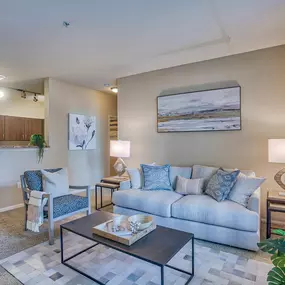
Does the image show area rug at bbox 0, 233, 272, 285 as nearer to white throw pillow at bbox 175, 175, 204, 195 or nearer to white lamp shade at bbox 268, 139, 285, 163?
white throw pillow at bbox 175, 175, 204, 195

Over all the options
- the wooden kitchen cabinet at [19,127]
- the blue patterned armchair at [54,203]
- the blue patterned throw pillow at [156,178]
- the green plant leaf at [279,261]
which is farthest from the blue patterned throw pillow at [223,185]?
the wooden kitchen cabinet at [19,127]

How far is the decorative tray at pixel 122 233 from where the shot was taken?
70.5 inches

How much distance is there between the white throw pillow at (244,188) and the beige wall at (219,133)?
764 mm

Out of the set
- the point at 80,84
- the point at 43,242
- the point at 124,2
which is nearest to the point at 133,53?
the point at 124,2

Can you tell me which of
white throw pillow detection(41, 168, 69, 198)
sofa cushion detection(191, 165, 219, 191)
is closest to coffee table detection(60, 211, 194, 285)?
white throw pillow detection(41, 168, 69, 198)

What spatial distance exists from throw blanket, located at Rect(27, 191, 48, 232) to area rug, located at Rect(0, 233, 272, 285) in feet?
0.98

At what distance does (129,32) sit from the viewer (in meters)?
2.70

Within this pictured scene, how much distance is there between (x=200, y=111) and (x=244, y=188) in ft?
5.10

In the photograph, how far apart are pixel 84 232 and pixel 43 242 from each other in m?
1.00

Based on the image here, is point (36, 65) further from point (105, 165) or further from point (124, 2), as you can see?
point (105, 165)

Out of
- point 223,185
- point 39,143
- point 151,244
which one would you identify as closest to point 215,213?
point 223,185

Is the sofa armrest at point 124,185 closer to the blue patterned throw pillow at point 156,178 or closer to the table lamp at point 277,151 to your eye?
the blue patterned throw pillow at point 156,178

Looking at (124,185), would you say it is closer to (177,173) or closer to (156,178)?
(156,178)

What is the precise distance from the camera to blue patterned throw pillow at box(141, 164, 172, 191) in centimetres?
339
